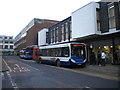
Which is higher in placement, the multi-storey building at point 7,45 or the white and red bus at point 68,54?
the multi-storey building at point 7,45

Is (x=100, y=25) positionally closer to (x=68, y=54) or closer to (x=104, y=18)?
(x=104, y=18)

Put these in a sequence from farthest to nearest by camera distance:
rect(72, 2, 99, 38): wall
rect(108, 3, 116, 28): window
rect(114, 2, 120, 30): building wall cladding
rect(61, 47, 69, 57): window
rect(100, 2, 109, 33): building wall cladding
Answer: rect(72, 2, 99, 38): wall → rect(100, 2, 109, 33): building wall cladding → rect(108, 3, 116, 28): window → rect(61, 47, 69, 57): window → rect(114, 2, 120, 30): building wall cladding

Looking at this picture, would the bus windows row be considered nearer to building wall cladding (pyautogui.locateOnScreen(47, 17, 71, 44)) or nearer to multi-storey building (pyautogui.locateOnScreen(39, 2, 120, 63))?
multi-storey building (pyautogui.locateOnScreen(39, 2, 120, 63))

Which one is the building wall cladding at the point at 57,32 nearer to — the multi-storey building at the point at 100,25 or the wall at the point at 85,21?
the wall at the point at 85,21

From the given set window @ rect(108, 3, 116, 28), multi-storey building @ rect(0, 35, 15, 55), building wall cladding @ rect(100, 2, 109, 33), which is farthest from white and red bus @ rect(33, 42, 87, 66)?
multi-storey building @ rect(0, 35, 15, 55)

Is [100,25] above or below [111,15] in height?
below

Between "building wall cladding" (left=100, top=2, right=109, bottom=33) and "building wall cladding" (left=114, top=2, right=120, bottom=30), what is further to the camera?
"building wall cladding" (left=100, top=2, right=109, bottom=33)

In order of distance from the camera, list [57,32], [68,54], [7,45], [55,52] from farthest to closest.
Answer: [7,45] → [57,32] → [55,52] → [68,54]

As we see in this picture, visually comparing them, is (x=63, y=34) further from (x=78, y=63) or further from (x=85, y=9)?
(x=78, y=63)

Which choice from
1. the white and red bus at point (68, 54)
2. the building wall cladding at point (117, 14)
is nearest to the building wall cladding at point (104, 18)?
the building wall cladding at point (117, 14)

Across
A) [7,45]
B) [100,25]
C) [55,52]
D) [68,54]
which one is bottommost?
[68,54]

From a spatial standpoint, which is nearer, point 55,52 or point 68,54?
point 68,54

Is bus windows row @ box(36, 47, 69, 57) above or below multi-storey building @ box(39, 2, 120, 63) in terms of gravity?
below

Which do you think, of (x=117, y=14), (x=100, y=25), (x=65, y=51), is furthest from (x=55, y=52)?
(x=117, y=14)
